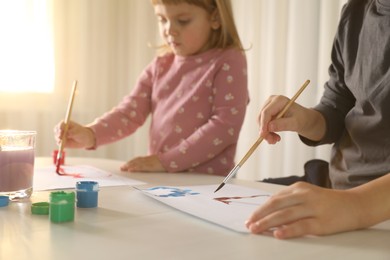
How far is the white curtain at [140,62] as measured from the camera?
5.96 ft

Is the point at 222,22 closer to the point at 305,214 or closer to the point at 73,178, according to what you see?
the point at 73,178

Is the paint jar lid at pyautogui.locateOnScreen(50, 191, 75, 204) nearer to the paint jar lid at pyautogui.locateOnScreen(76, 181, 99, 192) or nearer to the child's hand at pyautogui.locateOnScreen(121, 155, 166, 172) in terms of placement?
the paint jar lid at pyautogui.locateOnScreen(76, 181, 99, 192)

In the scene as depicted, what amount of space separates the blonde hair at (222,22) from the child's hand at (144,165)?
1.33ft

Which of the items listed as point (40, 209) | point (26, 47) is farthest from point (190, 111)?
point (26, 47)

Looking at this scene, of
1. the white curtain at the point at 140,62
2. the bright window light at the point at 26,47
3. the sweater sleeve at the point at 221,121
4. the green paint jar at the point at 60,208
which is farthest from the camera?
the bright window light at the point at 26,47

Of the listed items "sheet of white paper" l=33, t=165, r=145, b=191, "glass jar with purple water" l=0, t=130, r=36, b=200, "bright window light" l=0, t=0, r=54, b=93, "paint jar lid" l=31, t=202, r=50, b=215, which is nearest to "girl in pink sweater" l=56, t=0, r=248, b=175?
"sheet of white paper" l=33, t=165, r=145, b=191

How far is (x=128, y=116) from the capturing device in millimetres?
1435

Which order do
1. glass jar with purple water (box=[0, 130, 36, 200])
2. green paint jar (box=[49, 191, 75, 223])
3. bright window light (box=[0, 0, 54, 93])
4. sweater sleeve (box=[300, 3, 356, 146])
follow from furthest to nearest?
1. bright window light (box=[0, 0, 54, 93])
2. sweater sleeve (box=[300, 3, 356, 146])
3. glass jar with purple water (box=[0, 130, 36, 200])
4. green paint jar (box=[49, 191, 75, 223])

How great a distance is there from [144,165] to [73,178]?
0.67 feet

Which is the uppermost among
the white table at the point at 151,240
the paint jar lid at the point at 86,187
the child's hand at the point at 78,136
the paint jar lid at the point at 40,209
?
the child's hand at the point at 78,136

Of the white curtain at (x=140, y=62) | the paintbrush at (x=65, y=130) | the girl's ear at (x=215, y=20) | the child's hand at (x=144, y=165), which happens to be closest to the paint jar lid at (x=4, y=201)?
the paintbrush at (x=65, y=130)

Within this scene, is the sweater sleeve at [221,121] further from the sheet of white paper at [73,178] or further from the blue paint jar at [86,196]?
the blue paint jar at [86,196]

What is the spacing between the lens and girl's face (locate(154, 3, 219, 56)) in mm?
1292

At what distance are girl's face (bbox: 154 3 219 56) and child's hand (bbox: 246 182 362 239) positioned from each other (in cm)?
81
